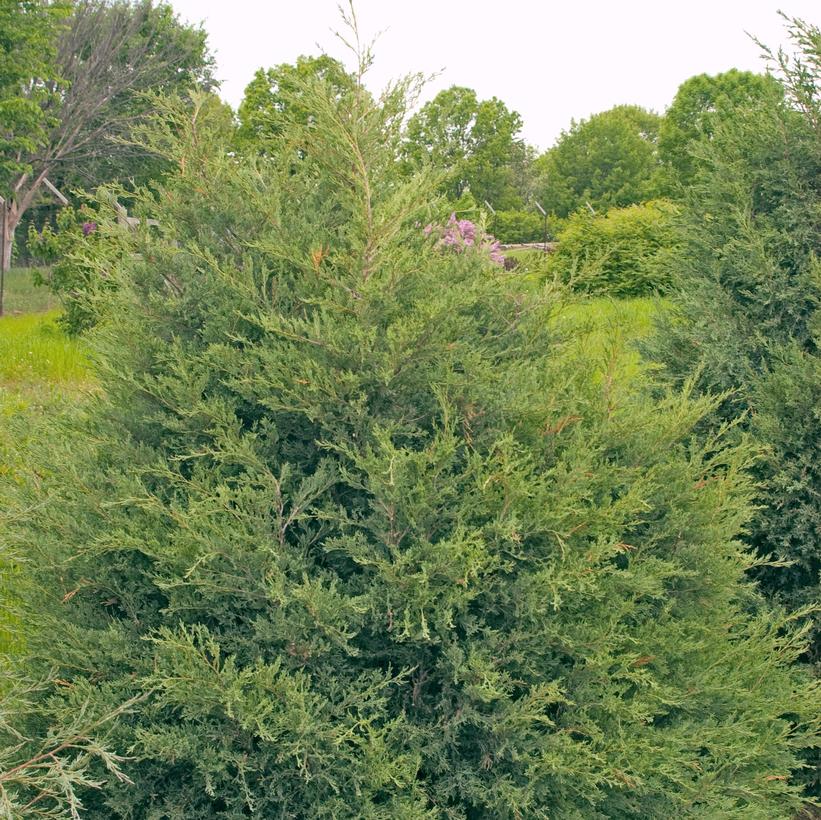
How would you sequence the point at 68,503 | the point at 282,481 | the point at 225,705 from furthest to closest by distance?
the point at 68,503 < the point at 282,481 < the point at 225,705

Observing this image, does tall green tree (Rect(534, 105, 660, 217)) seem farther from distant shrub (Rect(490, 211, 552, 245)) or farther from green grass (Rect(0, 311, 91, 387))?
green grass (Rect(0, 311, 91, 387))

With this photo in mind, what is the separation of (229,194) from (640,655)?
218cm

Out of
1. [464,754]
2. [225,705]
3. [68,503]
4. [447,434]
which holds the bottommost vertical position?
[464,754]

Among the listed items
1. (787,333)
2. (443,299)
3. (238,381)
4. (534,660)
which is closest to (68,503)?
(238,381)

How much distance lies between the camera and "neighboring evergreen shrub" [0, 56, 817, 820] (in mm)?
2805

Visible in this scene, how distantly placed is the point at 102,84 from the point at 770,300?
4063cm

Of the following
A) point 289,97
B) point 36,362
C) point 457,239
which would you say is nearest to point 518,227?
point 36,362

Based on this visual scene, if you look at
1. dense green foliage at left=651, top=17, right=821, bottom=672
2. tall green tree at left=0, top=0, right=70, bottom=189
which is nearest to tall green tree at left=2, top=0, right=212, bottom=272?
tall green tree at left=0, top=0, right=70, bottom=189

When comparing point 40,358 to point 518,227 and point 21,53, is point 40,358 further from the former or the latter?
point 518,227

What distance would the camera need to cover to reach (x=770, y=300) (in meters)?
4.90

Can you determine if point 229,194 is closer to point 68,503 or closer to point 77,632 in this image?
point 68,503

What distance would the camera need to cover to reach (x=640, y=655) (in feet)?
10.2

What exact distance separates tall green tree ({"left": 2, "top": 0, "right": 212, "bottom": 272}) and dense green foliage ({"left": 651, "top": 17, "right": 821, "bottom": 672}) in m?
34.9

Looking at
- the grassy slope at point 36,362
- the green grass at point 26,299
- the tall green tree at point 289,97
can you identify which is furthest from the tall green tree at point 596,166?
the tall green tree at point 289,97
